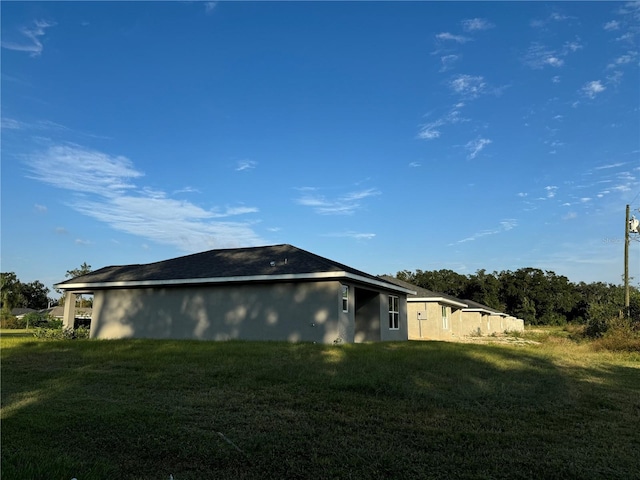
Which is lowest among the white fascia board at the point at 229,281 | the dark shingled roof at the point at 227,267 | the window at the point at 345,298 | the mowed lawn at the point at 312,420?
the mowed lawn at the point at 312,420

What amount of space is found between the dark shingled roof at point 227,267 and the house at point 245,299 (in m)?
0.05

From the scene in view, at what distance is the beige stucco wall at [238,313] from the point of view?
56.6ft

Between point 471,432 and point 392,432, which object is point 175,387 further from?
point 471,432

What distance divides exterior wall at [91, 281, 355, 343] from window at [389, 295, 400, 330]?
4812 millimetres

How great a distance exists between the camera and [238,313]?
18641mm

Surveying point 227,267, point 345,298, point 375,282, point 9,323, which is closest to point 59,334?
point 227,267


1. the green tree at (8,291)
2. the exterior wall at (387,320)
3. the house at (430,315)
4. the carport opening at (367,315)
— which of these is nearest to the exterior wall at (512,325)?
the house at (430,315)

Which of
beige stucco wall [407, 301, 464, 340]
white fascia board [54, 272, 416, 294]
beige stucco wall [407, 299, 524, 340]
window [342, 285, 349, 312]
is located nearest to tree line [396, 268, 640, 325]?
beige stucco wall [407, 299, 524, 340]

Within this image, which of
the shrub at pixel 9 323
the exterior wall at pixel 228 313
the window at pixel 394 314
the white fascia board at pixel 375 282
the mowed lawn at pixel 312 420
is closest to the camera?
the mowed lawn at pixel 312 420

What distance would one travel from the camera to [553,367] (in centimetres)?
1208

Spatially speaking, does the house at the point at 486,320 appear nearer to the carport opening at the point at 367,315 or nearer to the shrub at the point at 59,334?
the carport opening at the point at 367,315

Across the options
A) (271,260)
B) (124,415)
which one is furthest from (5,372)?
(271,260)

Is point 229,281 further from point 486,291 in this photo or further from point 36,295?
point 36,295

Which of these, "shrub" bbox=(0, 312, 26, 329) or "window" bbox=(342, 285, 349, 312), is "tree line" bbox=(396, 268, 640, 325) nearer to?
"shrub" bbox=(0, 312, 26, 329)
